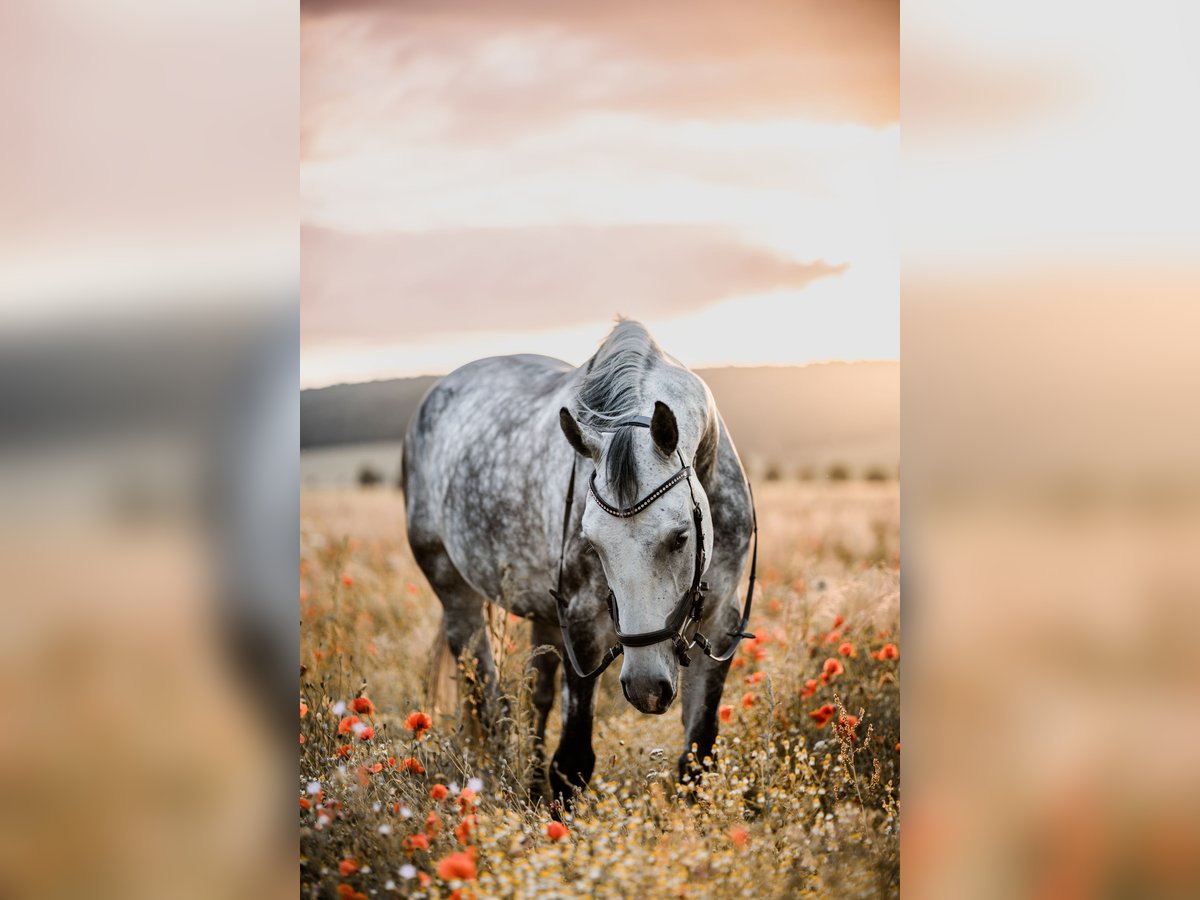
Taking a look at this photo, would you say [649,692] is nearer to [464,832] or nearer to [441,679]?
[464,832]

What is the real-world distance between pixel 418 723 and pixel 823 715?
4.20ft

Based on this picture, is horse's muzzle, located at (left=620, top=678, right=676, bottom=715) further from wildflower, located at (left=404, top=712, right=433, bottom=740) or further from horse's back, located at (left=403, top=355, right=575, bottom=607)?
wildflower, located at (left=404, top=712, right=433, bottom=740)

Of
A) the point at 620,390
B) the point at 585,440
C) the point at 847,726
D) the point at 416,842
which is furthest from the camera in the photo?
the point at 847,726

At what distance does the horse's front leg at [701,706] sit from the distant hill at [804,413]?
2.10 feet

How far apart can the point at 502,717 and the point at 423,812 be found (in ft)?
1.22

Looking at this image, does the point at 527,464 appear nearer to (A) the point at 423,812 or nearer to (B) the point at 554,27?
(A) the point at 423,812

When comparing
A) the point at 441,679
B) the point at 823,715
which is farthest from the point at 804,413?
the point at 441,679

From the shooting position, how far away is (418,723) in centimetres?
273

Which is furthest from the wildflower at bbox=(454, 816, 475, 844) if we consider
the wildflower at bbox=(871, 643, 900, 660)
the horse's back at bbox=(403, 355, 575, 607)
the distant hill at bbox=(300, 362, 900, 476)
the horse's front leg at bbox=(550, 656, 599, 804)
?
the wildflower at bbox=(871, 643, 900, 660)

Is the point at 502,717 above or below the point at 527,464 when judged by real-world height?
below

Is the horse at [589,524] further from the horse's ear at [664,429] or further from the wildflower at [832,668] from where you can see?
the wildflower at [832,668]

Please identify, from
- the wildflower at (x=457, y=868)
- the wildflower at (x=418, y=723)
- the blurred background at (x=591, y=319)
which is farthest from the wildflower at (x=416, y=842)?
the blurred background at (x=591, y=319)
